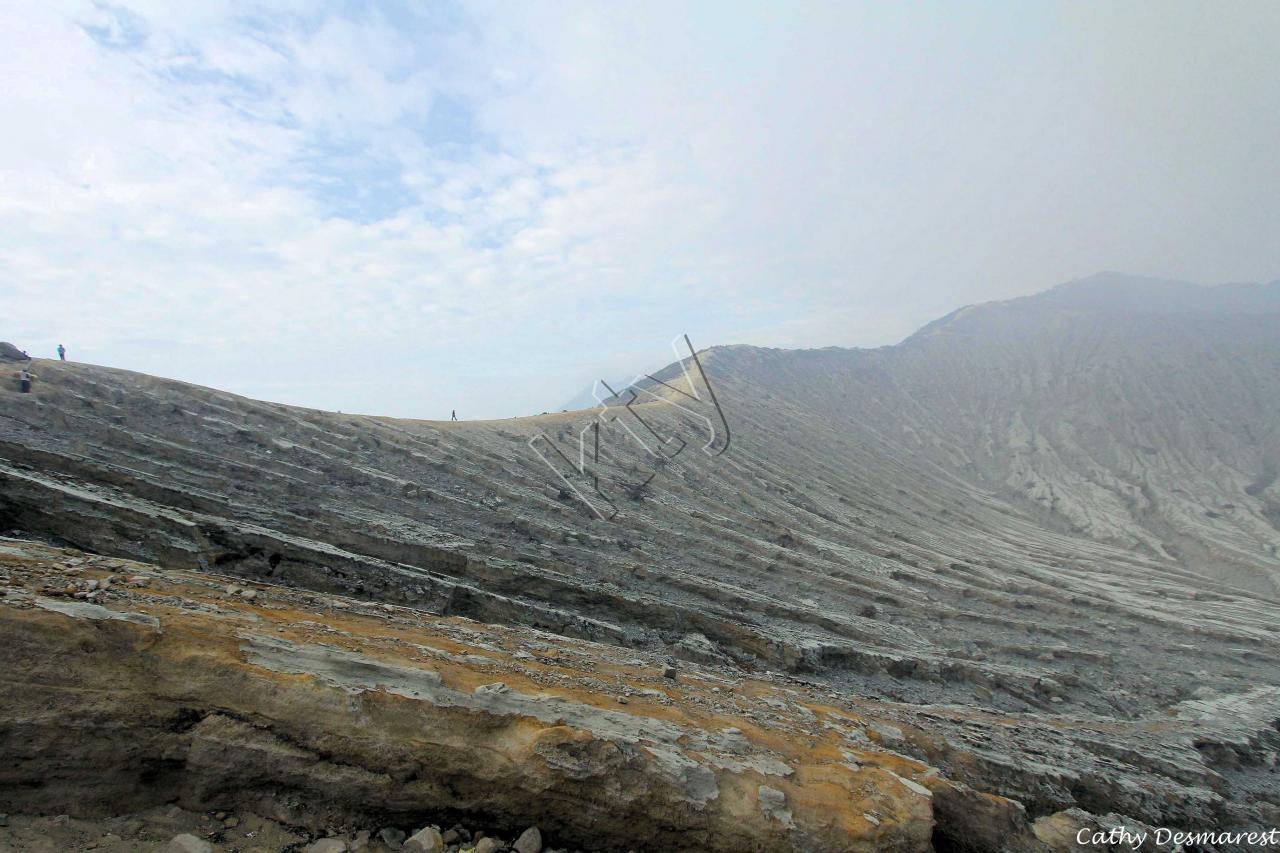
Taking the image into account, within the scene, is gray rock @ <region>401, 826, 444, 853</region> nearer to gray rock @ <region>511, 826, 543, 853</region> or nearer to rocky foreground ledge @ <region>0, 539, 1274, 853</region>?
rocky foreground ledge @ <region>0, 539, 1274, 853</region>

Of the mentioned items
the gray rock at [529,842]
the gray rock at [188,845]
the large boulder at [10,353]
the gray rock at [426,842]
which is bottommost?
the gray rock at [529,842]

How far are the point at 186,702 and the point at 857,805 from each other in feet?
21.0

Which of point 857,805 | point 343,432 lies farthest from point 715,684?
point 343,432

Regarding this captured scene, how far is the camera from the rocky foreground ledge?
188 inches

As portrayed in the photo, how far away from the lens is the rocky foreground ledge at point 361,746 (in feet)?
15.7

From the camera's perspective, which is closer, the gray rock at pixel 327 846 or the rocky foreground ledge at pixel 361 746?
the gray rock at pixel 327 846

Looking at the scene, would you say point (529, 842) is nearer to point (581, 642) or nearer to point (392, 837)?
point (392, 837)

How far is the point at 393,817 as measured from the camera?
5.15 meters

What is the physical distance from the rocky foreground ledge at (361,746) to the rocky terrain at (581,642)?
1.1 inches

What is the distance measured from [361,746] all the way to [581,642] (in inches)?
231

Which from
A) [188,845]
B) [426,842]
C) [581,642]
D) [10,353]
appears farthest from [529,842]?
[10,353]

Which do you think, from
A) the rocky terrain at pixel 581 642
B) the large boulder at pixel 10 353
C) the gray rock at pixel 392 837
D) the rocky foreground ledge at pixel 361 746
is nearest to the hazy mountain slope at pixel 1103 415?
the rocky terrain at pixel 581 642

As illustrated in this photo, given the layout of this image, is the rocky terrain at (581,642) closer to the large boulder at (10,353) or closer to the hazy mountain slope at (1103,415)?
the large boulder at (10,353)

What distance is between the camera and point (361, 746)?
5223 millimetres
